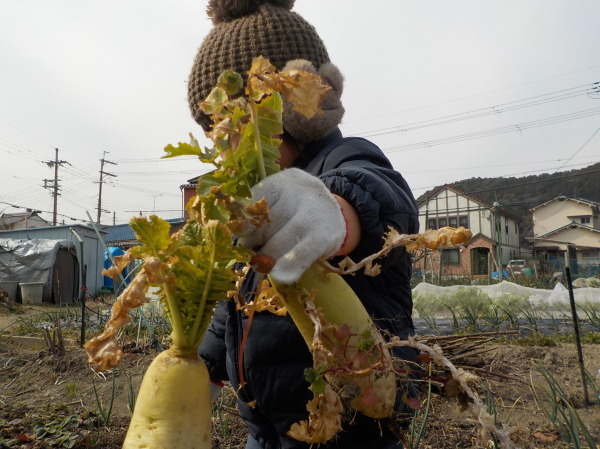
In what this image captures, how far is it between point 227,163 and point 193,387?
1.49 ft

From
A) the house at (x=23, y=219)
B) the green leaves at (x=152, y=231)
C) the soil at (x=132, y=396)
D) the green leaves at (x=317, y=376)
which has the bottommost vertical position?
the soil at (x=132, y=396)

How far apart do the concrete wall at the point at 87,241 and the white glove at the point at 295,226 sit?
1732 centimetres

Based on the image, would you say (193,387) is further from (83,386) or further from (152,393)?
→ (83,386)

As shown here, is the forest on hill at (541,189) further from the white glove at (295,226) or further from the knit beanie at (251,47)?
the white glove at (295,226)

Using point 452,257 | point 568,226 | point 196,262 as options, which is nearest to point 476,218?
point 452,257

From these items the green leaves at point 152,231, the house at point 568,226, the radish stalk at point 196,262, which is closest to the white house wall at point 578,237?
the house at point 568,226

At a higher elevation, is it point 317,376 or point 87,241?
point 87,241

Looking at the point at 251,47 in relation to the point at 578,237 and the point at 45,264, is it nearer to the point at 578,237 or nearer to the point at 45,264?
the point at 45,264

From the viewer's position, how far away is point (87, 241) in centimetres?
1789

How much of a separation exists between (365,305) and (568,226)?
42.0 meters

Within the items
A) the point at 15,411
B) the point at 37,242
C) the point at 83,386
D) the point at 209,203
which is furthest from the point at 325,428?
the point at 37,242

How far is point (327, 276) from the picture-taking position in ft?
2.90

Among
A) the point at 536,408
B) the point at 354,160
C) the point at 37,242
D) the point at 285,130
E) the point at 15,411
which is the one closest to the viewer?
the point at 354,160

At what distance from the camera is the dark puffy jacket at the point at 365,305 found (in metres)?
1.03
